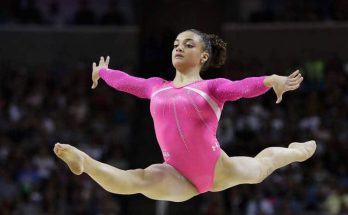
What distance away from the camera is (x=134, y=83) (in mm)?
5531

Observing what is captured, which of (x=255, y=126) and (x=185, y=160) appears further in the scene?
(x=255, y=126)

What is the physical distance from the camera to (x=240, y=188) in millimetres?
10242

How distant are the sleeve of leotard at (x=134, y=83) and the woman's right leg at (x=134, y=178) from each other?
1.98 feet

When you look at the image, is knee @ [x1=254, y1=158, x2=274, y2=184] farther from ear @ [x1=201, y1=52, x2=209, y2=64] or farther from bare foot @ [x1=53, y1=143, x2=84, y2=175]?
bare foot @ [x1=53, y1=143, x2=84, y2=175]

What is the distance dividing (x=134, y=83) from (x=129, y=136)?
593 cm

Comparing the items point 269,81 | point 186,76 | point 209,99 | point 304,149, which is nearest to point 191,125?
point 209,99

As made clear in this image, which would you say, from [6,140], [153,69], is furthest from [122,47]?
[6,140]

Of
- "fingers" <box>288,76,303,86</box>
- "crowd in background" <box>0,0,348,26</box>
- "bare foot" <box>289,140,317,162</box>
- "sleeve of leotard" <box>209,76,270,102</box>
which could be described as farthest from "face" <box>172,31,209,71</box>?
"crowd in background" <box>0,0,348,26</box>

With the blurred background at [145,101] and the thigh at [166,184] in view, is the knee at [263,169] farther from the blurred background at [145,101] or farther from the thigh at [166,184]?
the blurred background at [145,101]

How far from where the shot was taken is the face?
5371 millimetres

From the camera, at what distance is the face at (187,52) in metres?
5.37

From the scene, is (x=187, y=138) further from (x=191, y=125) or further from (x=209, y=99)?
(x=209, y=99)

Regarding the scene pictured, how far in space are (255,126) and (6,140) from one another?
12.5 feet

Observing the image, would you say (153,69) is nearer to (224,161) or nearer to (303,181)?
(303,181)
